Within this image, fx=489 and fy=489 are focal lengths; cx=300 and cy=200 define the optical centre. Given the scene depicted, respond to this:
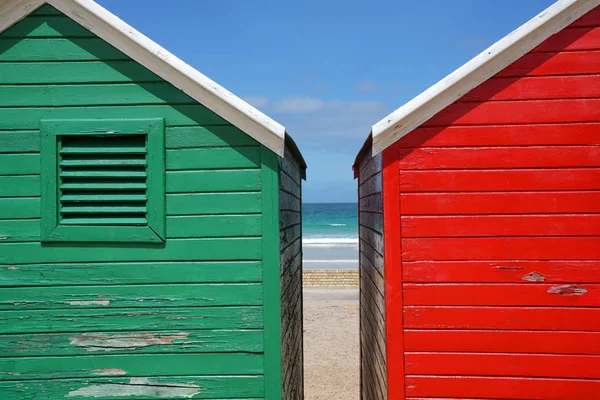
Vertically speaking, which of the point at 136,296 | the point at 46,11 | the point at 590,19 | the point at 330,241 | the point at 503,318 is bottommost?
the point at 503,318

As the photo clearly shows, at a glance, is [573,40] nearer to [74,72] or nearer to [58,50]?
[74,72]

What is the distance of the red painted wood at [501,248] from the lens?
4.05m

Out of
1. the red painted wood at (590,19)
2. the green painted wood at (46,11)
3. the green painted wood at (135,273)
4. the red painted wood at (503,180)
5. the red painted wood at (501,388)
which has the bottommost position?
the red painted wood at (501,388)

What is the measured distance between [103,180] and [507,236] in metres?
3.49

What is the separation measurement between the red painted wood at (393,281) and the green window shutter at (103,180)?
1904 mm

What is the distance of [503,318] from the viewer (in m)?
4.09

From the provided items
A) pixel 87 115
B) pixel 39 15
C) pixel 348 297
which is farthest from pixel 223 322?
pixel 348 297

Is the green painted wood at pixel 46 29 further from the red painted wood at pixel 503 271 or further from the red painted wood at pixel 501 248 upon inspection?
the red painted wood at pixel 503 271

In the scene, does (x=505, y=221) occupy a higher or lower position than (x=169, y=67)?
lower

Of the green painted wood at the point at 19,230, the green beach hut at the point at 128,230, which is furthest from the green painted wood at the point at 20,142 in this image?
the green painted wood at the point at 19,230

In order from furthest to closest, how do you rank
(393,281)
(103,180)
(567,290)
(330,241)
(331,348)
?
(330,241) < (331,348) < (103,180) < (393,281) < (567,290)

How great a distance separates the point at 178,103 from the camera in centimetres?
414

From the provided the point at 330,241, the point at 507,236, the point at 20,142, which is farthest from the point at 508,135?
the point at 330,241

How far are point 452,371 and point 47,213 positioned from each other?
367 centimetres
